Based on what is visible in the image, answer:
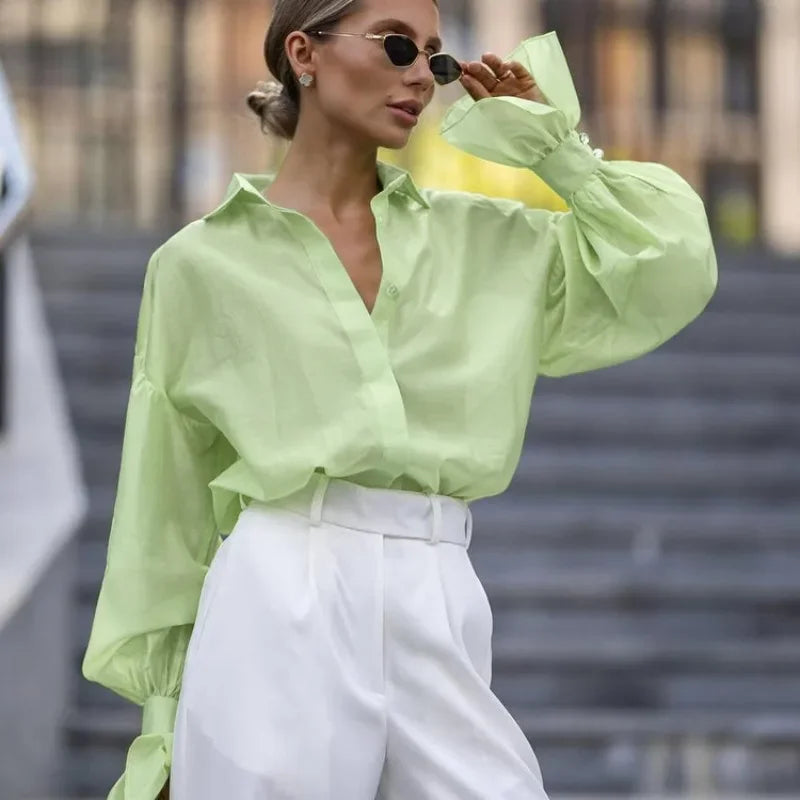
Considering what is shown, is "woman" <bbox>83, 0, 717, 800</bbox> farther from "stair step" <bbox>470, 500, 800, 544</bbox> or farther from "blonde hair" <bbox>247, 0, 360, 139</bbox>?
"stair step" <bbox>470, 500, 800, 544</bbox>

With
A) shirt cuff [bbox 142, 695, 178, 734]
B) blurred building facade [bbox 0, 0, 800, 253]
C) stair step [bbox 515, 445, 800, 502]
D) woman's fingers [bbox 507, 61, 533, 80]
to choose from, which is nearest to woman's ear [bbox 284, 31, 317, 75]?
woman's fingers [bbox 507, 61, 533, 80]

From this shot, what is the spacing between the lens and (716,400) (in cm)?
708

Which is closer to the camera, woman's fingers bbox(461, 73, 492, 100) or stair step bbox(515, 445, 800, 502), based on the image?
woman's fingers bbox(461, 73, 492, 100)

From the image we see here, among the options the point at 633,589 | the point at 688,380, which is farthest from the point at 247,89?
the point at 633,589

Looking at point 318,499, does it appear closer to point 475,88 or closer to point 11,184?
point 475,88

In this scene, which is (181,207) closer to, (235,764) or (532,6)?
(532,6)

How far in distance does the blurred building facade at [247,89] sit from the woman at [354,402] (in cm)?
1095

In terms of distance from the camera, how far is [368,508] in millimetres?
2223

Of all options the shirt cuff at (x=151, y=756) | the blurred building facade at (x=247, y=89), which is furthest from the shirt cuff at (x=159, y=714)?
the blurred building facade at (x=247, y=89)

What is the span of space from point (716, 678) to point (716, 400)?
6.20 feet

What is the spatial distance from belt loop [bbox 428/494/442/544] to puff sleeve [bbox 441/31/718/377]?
0.29 m

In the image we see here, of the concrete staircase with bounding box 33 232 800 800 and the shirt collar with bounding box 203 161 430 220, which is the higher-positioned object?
the shirt collar with bounding box 203 161 430 220

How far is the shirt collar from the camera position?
7.58ft

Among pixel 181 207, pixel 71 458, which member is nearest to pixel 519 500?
pixel 71 458
